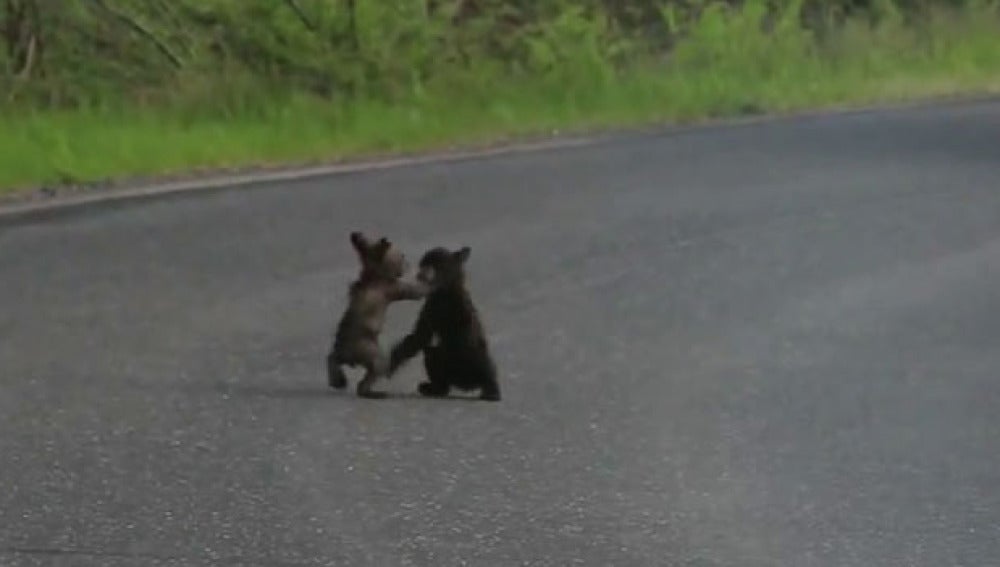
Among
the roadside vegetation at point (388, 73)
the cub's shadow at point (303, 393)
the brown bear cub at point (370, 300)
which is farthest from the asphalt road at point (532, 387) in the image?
the roadside vegetation at point (388, 73)

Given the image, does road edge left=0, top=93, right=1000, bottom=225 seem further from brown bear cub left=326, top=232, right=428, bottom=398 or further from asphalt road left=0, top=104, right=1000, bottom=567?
brown bear cub left=326, top=232, right=428, bottom=398

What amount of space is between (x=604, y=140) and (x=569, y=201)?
15.4 feet

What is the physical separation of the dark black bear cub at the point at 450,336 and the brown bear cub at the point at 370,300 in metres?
0.07

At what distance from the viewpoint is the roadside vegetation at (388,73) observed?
2136 centimetres

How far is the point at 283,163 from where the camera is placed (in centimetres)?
2030

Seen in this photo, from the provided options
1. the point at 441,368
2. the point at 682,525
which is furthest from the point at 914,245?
the point at 682,525

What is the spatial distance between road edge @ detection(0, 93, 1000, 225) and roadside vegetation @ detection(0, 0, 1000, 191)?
41 cm

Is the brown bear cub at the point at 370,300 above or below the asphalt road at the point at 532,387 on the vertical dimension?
above

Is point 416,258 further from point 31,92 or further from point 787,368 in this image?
point 31,92

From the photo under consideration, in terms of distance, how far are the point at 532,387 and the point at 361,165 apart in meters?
9.21

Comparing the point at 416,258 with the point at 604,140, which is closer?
the point at 416,258

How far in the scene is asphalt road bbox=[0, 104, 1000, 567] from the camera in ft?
27.8

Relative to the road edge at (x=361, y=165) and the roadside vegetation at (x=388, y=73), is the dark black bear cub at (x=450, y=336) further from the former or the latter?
the roadside vegetation at (x=388, y=73)

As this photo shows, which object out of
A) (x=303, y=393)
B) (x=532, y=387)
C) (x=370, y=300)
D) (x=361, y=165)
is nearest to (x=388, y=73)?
(x=361, y=165)
